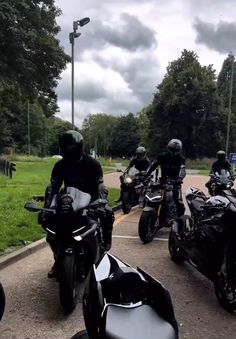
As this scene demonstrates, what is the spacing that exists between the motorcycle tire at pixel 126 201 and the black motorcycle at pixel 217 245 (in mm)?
5845

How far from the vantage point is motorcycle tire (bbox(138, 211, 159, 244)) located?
8.30m

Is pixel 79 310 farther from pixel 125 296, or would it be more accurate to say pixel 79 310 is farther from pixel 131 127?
pixel 131 127

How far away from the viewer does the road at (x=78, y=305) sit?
4.48m

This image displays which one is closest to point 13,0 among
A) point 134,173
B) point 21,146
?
point 134,173

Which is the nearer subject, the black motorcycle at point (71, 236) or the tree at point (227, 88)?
the black motorcycle at point (71, 236)

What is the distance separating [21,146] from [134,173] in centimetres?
8192

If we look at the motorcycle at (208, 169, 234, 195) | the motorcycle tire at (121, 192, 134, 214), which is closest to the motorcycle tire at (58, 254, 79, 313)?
the motorcycle at (208, 169, 234, 195)

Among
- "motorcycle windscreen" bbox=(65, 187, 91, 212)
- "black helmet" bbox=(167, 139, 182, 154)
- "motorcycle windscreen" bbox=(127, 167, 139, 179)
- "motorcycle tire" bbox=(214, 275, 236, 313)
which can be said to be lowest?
"motorcycle tire" bbox=(214, 275, 236, 313)

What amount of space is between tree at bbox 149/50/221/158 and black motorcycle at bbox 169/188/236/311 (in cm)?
5520

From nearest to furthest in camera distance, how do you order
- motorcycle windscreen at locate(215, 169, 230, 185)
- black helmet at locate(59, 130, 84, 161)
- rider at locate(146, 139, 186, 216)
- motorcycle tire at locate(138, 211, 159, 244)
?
black helmet at locate(59, 130, 84, 161) → motorcycle tire at locate(138, 211, 159, 244) → rider at locate(146, 139, 186, 216) → motorcycle windscreen at locate(215, 169, 230, 185)

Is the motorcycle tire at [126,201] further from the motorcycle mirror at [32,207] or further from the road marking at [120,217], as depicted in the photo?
the motorcycle mirror at [32,207]

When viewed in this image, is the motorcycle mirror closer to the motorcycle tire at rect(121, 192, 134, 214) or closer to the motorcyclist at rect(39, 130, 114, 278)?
the motorcyclist at rect(39, 130, 114, 278)

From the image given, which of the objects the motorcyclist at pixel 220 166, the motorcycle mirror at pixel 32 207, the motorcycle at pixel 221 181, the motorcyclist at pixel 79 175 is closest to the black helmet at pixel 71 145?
the motorcyclist at pixel 79 175

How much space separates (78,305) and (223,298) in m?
1.58
